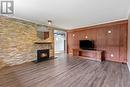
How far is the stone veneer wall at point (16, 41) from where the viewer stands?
161 inches

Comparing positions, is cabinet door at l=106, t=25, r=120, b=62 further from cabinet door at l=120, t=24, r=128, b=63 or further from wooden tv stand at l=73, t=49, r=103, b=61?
wooden tv stand at l=73, t=49, r=103, b=61

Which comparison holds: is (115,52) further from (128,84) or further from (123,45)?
(128,84)

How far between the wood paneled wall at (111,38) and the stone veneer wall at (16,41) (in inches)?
→ 158

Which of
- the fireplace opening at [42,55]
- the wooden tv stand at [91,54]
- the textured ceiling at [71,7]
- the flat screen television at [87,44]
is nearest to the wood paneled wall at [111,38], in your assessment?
the flat screen television at [87,44]

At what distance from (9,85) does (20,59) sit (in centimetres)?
247

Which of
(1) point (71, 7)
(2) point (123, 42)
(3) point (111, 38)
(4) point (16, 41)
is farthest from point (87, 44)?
(4) point (16, 41)

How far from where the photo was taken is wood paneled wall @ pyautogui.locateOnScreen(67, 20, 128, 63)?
4941 millimetres

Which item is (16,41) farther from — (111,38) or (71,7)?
(111,38)

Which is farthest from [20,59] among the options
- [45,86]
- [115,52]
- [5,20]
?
[115,52]

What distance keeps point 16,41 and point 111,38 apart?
17.8 ft

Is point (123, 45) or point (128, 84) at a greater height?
point (123, 45)

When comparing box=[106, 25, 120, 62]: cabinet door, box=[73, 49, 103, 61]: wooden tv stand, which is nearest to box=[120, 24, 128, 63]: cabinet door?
box=[106, 25, 120, 62]: cabinet door

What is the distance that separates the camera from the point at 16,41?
4.56 meters

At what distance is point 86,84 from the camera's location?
2.49 metres
